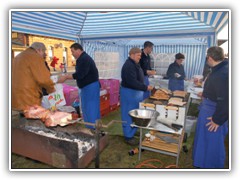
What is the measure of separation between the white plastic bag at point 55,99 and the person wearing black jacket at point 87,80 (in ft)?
2.29

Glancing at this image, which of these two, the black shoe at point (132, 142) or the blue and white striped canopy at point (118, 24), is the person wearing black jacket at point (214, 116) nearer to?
the black shoe at point (132, 142)

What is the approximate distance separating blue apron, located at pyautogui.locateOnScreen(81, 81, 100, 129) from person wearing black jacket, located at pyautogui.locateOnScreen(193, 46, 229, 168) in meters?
2.39

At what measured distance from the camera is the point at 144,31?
5.65m

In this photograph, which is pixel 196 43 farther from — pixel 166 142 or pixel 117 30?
pixel 166 142

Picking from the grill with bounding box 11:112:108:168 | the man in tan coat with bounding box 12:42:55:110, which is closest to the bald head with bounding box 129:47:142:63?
the man in tan coat with bounding box 12:42:55:110

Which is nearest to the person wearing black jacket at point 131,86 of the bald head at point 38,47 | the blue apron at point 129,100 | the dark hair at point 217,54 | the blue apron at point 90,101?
the blue apron at point 129,100

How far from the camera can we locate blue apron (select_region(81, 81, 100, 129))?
14.1 feet

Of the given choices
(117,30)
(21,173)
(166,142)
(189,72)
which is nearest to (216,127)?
(166,142)

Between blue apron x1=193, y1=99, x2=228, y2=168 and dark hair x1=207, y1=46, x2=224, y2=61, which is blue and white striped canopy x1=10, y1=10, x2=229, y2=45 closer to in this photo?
dark hair x1=207, y1=46, x2=224, y2=61

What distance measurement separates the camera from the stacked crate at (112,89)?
6.29 metres

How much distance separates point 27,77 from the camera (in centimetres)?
294

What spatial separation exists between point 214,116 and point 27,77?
2880 mm

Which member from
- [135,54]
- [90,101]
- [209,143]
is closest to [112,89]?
[90,101]

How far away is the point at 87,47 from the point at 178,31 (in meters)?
3.07
